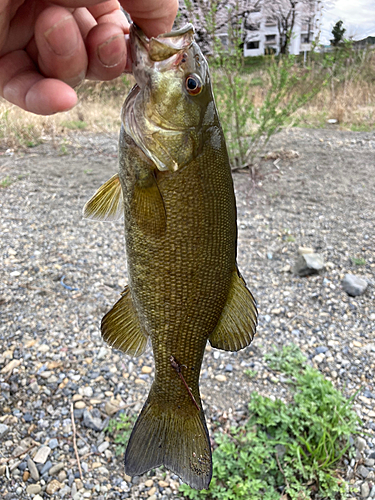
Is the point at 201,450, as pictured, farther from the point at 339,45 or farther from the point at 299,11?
the point at 339,45

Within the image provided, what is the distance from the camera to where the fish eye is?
136 cm

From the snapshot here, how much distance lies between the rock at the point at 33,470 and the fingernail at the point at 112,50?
→ 2370mm

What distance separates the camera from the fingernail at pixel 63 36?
1.53 meters

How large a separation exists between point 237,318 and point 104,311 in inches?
103

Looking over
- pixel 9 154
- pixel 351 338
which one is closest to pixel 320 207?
pixel 351 338

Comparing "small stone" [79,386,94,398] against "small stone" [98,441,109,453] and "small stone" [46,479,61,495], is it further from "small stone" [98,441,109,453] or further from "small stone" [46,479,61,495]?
"small stone" [46,479,61,495]

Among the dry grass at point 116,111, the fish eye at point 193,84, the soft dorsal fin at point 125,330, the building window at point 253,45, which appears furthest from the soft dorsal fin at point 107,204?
the building window at point 253,45

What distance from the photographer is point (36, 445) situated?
2.76 meters

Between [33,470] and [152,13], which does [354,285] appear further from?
[152,13]

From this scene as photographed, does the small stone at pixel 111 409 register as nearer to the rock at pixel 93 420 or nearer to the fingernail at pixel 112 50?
the rock at pixel 93 420

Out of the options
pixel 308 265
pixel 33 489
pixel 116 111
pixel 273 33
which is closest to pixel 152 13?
pixel 33 489

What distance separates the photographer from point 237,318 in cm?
150

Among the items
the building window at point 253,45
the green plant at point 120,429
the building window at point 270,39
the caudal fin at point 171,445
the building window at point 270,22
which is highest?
the caudal fin at point 171,445

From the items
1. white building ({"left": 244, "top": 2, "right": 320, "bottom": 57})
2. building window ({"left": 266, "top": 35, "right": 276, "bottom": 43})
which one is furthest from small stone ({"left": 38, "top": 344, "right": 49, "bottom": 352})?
building window ({"left": 266, "top": 35, "right": 276, "bottom": 43})
